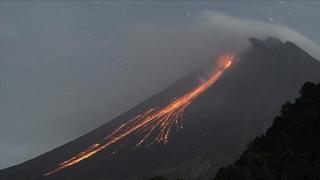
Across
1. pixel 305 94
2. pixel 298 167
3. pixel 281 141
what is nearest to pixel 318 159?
pixel 298 167

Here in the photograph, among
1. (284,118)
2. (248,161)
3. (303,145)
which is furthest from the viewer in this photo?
(284,118)

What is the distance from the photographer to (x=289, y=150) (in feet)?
139

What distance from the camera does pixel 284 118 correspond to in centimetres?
5244

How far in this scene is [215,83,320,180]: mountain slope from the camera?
36.8 m

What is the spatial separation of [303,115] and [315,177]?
32.6ft

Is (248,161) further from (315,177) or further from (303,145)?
(303,145)

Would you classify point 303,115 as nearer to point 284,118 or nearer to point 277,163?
point 284,118

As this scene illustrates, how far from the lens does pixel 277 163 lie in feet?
133

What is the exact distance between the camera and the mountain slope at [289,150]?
3678 centimetres

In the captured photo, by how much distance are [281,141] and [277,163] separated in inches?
297

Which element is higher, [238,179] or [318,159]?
[238,179]

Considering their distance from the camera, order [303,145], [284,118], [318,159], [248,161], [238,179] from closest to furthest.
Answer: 1. [238,179]
2. [248,161]
3. [318,159]
4. [303,145]
5. [284,118]

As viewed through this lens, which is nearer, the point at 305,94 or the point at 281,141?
the point at 281,141

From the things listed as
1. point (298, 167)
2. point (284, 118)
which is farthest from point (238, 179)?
point (284, 118)
